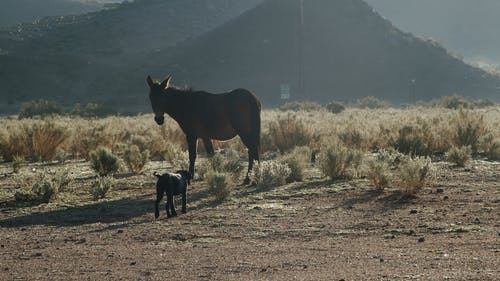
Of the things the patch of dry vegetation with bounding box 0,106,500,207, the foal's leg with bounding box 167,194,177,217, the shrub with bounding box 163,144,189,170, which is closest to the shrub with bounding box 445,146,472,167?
the patch of dry vegetation with bounding box 0,106,500,207

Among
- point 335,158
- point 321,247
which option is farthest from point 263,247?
point 335,158

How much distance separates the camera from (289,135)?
2364 cm

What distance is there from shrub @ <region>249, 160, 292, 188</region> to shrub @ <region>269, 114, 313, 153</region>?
799 centimetres

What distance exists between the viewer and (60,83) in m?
85.0

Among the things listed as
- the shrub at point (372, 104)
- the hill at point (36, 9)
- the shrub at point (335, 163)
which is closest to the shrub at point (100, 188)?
the shrub at point (335, 163)

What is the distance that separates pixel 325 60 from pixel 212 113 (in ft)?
260

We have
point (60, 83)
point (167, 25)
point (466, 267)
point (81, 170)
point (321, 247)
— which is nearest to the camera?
point (466, 267)

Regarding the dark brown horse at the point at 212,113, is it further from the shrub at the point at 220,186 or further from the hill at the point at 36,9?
the hill at the point at 36,9

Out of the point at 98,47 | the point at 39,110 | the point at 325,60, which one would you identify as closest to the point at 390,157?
A: the point at 39,110

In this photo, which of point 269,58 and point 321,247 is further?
point 269,58

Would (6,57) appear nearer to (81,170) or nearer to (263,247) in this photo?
(81,170)

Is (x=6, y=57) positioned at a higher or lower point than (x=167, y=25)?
lower

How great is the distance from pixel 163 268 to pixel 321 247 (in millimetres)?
2150

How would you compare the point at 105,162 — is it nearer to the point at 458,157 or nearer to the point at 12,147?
the point at 12,147
